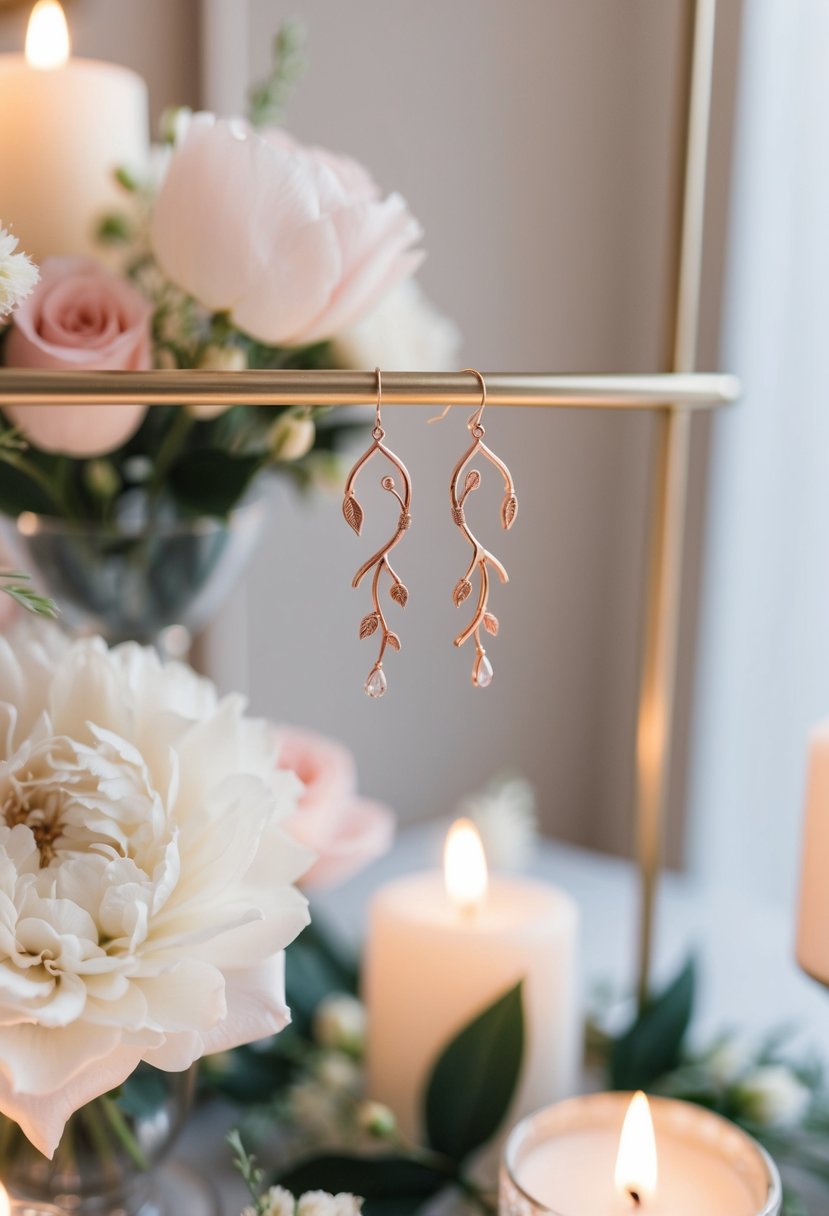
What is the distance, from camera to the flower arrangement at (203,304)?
1.21 feet

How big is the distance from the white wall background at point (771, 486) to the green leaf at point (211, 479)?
673 millimetres

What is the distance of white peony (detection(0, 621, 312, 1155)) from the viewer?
297 millimetres

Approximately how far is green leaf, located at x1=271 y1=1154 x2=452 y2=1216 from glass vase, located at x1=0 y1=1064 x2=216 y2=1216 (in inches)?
2.0

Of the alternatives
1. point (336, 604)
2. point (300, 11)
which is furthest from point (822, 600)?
point (300, 11)

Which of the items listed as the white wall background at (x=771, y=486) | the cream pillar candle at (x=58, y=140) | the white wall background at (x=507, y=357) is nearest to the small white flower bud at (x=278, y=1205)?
the cream pillar candle at (x=58, y=140)

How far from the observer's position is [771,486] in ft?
3.51

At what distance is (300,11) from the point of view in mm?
938

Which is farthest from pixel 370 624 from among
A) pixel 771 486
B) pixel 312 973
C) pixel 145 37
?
pixel 771 486

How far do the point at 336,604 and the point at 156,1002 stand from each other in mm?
791

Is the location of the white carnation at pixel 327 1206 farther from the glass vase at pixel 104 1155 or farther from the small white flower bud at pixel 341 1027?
the small white flower bud at pixel 341 1027

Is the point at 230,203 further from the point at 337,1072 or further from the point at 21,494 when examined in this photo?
the point at 337,1072

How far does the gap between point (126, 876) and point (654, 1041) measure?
1.00ft

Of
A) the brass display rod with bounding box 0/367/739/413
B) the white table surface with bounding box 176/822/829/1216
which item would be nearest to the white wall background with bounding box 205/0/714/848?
the white table surface with bounding box 176/822/829/1216

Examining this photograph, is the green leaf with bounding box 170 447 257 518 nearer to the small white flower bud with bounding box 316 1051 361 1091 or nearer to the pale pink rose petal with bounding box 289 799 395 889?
the pale pink rose petal with bounding box 289 799 395 889
